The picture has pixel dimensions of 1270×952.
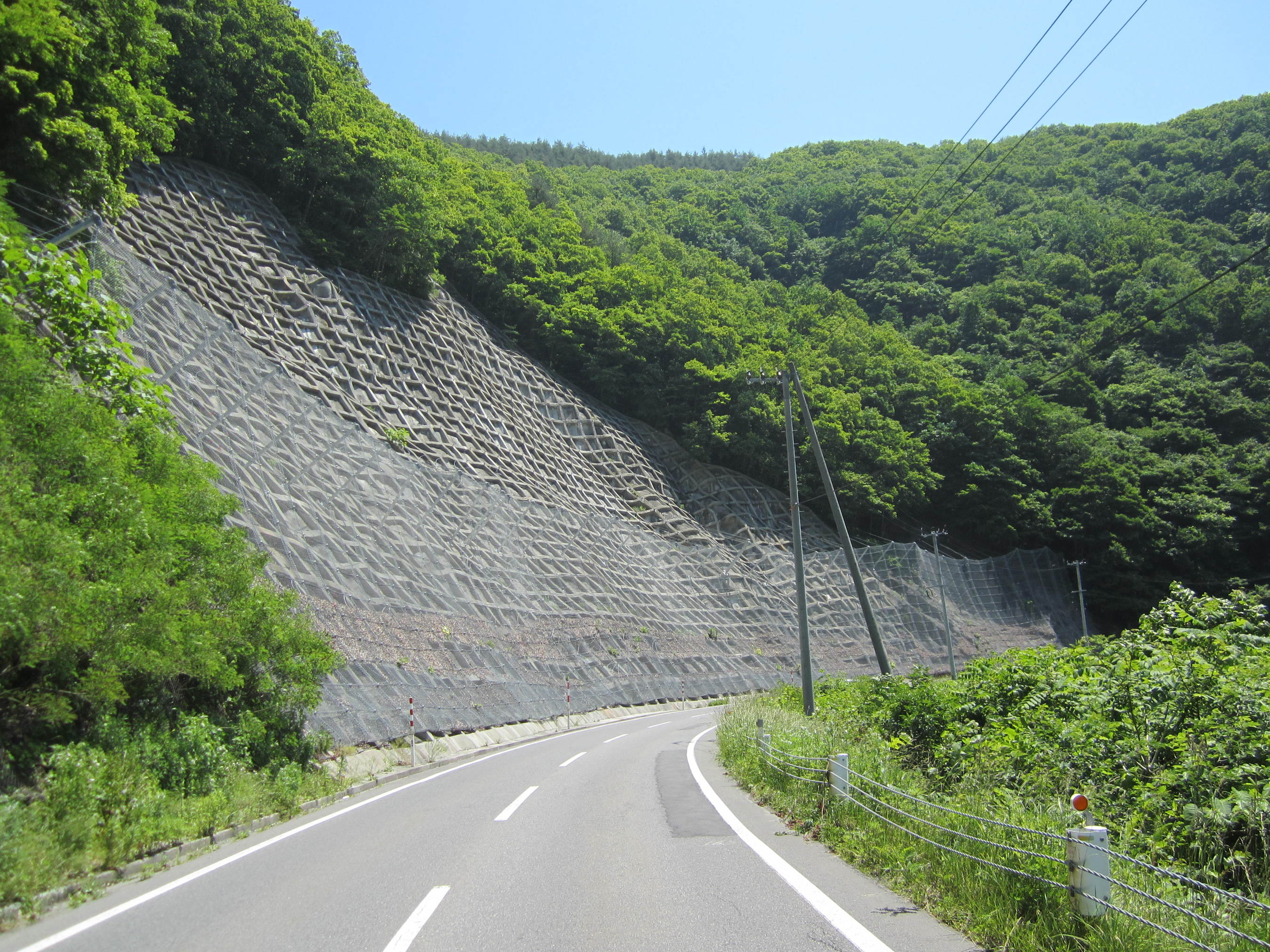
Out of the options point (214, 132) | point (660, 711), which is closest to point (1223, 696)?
point (660, 711)

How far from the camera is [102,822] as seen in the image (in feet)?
23.5

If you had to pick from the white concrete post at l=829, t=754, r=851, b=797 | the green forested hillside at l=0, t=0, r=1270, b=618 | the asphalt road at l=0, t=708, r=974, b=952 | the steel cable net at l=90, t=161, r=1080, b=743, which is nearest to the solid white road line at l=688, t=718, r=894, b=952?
the asphalt road at l=0, t=708, r=974, b=952

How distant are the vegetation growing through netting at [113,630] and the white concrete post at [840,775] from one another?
6.63m

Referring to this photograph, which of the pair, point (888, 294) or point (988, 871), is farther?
point (888, 294)

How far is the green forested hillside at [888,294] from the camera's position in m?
37.8

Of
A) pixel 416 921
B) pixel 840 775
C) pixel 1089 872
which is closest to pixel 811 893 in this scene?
pixel 1089 872

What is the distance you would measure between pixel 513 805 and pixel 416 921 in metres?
5.11

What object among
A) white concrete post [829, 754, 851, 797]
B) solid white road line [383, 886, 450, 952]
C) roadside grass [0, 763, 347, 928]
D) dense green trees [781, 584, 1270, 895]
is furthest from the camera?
white concrete post [829, 754, 851, 797]

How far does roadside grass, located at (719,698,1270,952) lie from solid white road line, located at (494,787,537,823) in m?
3.16

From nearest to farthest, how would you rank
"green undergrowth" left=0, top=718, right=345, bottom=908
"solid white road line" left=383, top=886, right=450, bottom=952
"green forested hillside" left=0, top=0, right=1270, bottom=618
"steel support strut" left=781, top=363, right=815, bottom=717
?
"solid white road line" left=383, top=886, right=450, bottom=952 < "green undergrowth" left=0, top=718, right=345, bottom=908 < "steel support strut" left=781, top=363, right=815, bottom=717 < "green forested hillside" left=0, top=0, right=1270, bottom=618

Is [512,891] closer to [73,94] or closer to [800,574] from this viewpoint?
[800,574]

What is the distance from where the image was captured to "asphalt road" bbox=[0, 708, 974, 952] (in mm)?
4746

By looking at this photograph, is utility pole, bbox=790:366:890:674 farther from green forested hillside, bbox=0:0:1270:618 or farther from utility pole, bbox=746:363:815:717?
green forested hillside, bbox=0:0:1270:618

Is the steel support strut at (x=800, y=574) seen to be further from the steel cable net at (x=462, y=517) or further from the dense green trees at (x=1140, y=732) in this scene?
the steel cable net at (x=462, y=517)
